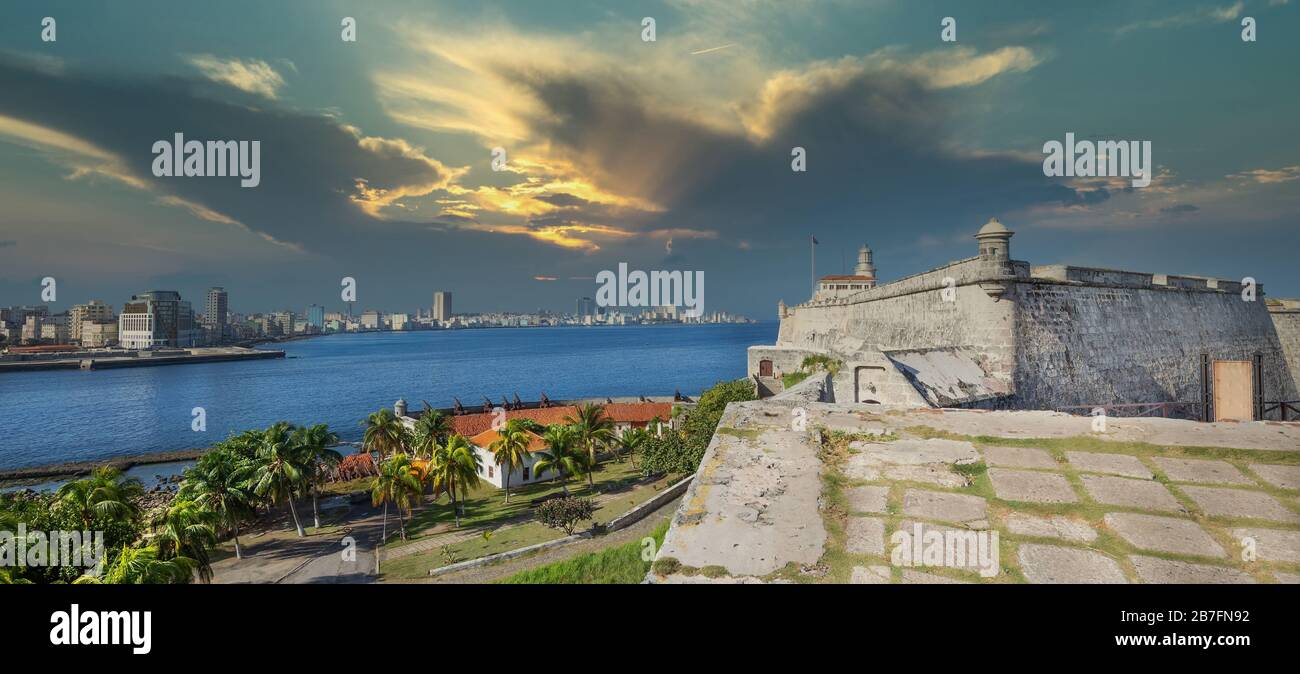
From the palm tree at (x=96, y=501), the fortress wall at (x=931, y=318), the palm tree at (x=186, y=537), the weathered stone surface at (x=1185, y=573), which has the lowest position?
the palm tree at (x=186, y=537)

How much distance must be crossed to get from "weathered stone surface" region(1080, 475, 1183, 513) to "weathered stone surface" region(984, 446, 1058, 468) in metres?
0.23

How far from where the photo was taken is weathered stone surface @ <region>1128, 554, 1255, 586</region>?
2.39 m

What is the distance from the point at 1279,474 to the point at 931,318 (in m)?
28.3

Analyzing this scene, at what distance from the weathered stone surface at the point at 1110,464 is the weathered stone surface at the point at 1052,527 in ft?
2.31

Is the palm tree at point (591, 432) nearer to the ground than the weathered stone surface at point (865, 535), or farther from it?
nearer to the ground

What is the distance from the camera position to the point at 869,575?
2.53 m

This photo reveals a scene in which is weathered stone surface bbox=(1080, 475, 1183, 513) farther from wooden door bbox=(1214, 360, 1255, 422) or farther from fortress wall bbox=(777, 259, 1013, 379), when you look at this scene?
fortress wall bbox=(777, 259, 1013, 379)

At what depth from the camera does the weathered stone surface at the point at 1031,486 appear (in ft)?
10.2

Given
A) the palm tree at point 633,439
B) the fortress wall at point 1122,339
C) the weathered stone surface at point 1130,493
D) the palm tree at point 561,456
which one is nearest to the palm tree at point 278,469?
the palm tree at point 561,456

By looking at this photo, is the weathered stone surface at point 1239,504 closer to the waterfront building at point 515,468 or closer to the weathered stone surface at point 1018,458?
the weathered stone surface at point 1018,458

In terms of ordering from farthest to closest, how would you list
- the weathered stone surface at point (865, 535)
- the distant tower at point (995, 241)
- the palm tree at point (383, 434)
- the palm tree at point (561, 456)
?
the palm tree at point (383, 434), the palm tree at point (561, 456), the distant tower at point (995, 241), the weathered stone surface at point (865, 535)

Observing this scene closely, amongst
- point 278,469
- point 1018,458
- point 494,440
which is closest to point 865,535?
point 1018,458
